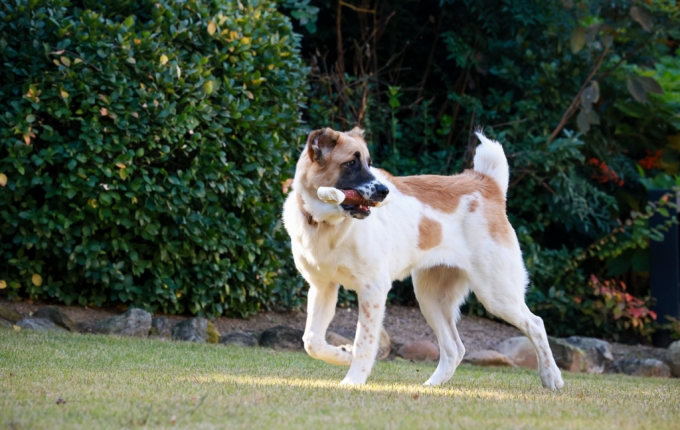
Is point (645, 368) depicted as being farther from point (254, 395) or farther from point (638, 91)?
point (254, 395)

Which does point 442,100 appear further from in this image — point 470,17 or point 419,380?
point 419,380

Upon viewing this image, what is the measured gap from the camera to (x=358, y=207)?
15.5 feet

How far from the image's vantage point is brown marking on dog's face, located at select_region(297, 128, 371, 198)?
491cm

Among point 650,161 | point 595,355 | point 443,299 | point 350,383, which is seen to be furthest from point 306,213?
point 650,161

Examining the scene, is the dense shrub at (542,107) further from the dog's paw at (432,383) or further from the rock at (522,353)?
the dog's paw at (432,383)

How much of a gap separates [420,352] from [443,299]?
6.32ft

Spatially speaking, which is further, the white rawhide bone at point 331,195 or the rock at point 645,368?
the rock at point 645,368

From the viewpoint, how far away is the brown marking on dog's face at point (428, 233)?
5348 mm

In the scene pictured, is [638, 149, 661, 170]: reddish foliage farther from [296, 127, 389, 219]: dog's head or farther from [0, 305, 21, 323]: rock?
[0, 305, 21, 323]: rock

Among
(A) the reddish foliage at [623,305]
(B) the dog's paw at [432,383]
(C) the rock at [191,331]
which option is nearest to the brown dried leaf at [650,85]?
(A) the reddish foliage at [623,305]

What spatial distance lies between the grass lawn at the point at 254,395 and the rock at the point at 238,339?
90 centimetres

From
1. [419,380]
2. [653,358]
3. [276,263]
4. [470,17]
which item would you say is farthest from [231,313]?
[470,17]

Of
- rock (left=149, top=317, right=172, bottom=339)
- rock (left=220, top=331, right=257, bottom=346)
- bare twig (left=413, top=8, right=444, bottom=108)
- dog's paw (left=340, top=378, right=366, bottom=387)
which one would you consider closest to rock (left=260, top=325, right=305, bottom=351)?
rock (left=220, top=331, right=257, bottom=346)

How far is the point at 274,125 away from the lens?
822 cm
